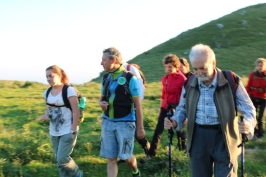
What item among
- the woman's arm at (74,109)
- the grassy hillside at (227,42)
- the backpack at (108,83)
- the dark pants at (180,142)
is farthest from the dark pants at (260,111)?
the grassy hillside at (227,42)

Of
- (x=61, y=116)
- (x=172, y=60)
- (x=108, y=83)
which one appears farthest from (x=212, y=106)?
(x=172, y=60)

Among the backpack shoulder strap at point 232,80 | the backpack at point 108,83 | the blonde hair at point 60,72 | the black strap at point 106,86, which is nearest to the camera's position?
the backpack shoulder strap at point 232,80

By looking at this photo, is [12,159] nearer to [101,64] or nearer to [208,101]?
[101,64]

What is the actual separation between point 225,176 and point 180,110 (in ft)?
3.53

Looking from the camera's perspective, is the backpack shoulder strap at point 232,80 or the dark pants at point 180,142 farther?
the dark pants at point 180,142

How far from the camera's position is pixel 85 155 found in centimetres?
830

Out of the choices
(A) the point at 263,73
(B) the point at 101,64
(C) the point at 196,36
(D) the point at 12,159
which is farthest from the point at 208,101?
(C) the point at 196,36

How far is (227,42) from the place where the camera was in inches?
2452

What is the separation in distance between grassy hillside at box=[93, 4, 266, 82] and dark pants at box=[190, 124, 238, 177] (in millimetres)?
38580

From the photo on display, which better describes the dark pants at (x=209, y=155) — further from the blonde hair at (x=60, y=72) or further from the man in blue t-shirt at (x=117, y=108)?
the blonde hair at (x=60, y=72)

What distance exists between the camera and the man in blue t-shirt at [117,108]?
5742 mm

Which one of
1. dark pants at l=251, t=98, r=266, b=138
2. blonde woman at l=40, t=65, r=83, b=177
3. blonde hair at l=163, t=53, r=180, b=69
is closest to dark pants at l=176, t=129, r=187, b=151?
blonde hair at l=163, t=53, r=180, b=69

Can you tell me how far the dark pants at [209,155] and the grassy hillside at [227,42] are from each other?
38.6 meters

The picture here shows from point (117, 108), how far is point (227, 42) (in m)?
59.6
